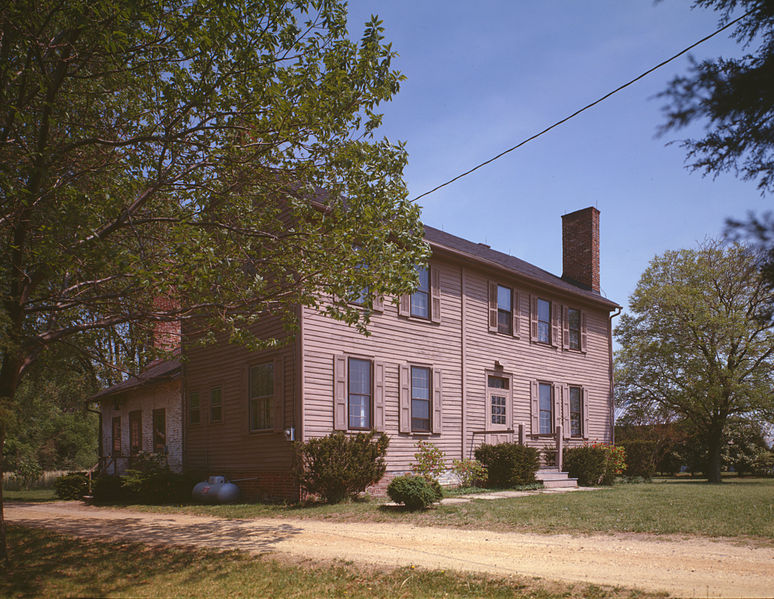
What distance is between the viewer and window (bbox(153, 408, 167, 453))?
66.2 feet

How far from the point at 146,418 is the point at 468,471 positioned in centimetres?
1087

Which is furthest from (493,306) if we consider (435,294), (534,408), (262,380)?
(262,380)

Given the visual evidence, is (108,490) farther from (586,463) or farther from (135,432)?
(586,463)

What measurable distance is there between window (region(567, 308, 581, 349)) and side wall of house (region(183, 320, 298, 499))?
11.6 metres

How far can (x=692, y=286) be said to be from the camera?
2588 centimetres

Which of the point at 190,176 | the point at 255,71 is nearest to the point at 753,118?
the point at 255,71

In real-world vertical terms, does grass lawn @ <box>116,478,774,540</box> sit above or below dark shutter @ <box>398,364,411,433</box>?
below

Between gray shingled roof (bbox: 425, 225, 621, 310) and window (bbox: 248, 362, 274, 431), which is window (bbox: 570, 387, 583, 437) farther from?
window (bbox: 248, 362, 274, 431)

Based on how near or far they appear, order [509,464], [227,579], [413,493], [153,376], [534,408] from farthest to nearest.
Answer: [153,376], [534,408], [509,464], [413,493], [227,579]

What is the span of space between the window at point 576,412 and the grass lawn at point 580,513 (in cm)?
702

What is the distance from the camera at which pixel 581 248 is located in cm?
2505

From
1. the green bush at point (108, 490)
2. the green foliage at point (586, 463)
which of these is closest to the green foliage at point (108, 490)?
the green bush at point (108, 490)

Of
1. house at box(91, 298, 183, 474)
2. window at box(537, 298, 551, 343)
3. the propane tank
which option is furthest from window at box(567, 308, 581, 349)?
house at box(91, 298, 183, 474)

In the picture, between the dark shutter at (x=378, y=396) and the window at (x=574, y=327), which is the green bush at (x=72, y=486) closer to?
the dark shutter at (x=378, y=396)
